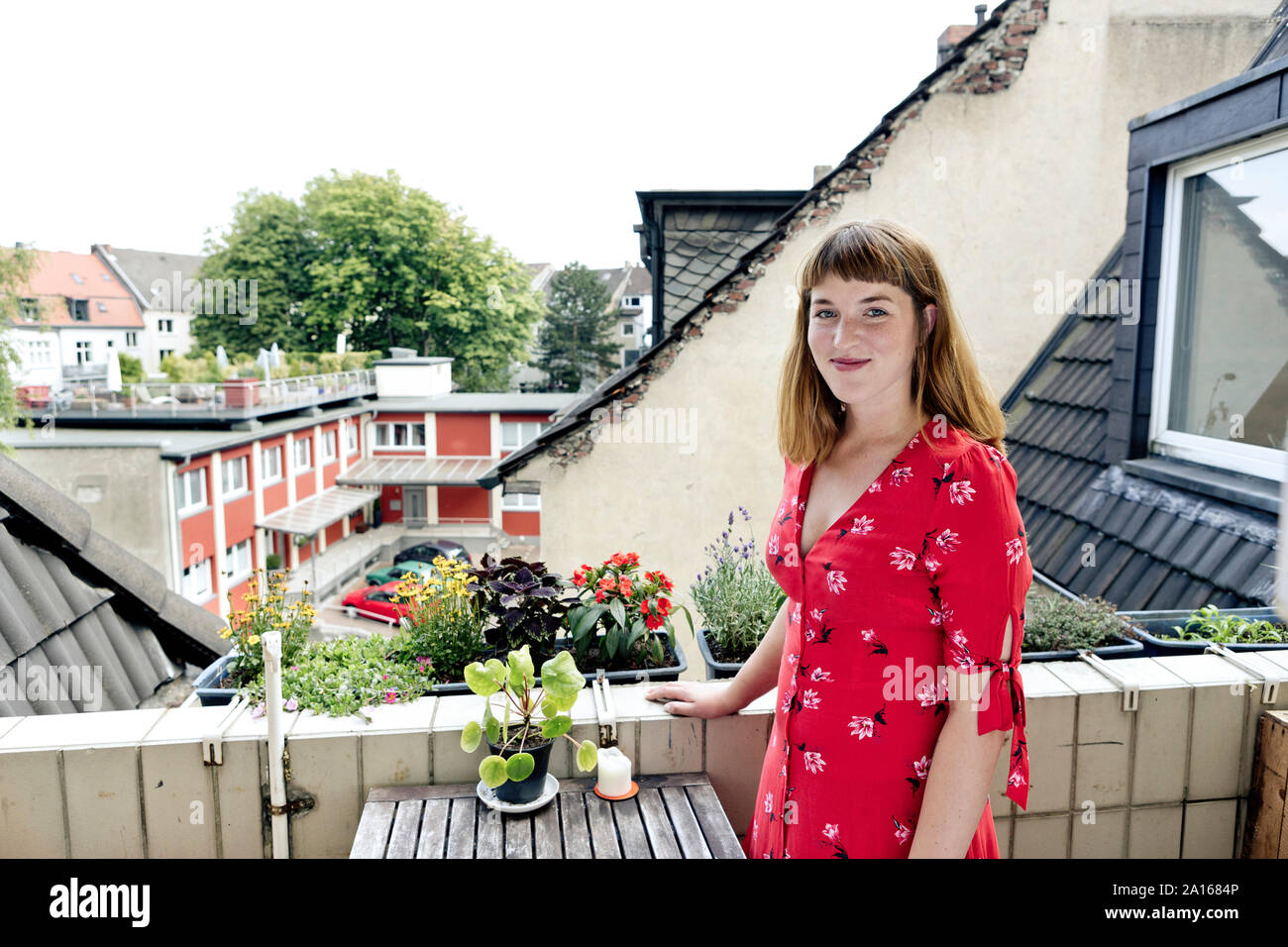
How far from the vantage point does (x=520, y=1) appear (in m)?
3.06

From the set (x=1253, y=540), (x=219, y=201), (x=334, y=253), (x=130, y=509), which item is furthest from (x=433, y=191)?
(x=1253, y=540)

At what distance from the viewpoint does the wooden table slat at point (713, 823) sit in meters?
1.50

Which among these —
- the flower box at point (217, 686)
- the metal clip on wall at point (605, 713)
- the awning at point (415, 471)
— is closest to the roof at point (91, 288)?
the awning at point (415, 471)

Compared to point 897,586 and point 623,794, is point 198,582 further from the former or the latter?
point 897,586

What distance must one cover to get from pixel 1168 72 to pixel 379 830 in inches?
261

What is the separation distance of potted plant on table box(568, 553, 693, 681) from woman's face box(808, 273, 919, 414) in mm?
880

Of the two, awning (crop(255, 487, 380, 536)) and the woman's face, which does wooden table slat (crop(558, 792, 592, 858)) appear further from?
awning (crop(255, 487, 380, 536))

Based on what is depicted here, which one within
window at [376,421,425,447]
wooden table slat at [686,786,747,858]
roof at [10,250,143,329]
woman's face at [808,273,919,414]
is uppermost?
roof at [10,250,143,329]

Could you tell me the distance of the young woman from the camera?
1.24 m

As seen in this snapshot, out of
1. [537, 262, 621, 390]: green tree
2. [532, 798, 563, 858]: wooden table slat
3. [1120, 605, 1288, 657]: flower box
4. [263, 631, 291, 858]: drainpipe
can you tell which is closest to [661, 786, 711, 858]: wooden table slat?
[532, 798, 563, 858]: wooden table slat

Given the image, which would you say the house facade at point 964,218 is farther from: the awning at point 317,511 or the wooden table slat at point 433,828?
the awning at point 317,511

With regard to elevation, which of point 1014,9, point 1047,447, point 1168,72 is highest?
point 1014,9

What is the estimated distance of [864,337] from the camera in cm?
135
